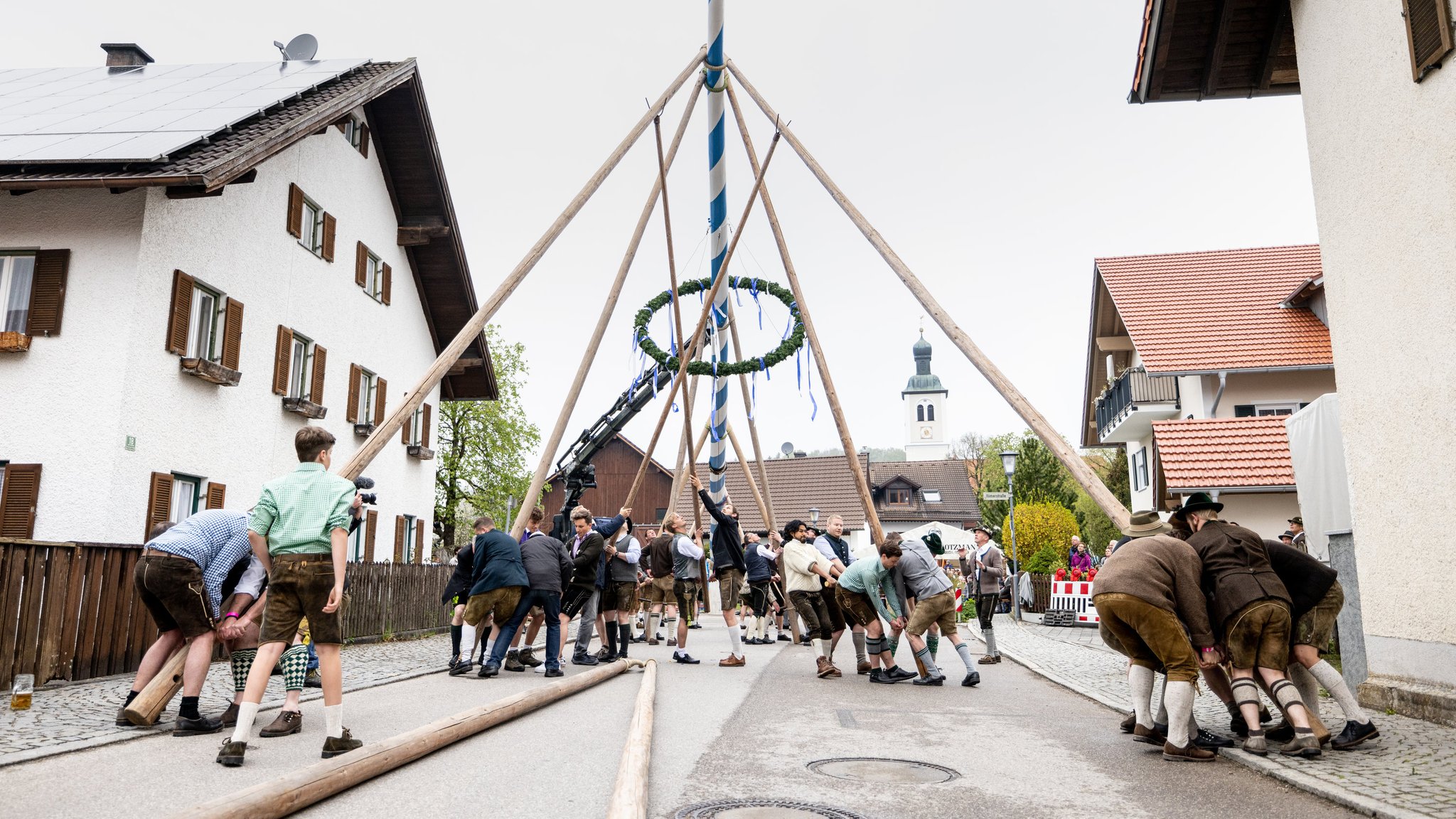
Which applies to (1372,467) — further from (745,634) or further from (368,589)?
(368,589)

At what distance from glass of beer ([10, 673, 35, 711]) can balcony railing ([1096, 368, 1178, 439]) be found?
22746 mm

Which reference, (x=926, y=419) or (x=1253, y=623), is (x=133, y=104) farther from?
(x=926, y=419)

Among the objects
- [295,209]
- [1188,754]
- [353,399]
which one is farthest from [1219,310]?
[1188,754]

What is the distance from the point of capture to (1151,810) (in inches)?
201

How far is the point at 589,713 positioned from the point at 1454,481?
258 inches

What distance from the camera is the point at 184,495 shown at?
15617 mm

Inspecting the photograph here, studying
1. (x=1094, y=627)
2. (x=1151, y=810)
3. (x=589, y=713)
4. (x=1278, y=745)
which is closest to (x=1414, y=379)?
(x=1278, y=745)

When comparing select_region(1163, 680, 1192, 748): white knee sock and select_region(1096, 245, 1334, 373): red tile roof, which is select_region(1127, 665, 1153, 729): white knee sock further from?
select_region(1096, 245, 1334, 373): red tile roof

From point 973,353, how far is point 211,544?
8.11 meters

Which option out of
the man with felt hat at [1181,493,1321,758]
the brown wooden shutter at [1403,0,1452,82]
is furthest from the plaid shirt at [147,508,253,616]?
the brown wooden shutter at [1403,0,1452,82]

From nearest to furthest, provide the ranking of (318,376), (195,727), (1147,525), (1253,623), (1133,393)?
(1253,623)
(195,727)
(1147,525)
(318,376)
(1133,393)

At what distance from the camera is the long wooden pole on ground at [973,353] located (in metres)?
10.5

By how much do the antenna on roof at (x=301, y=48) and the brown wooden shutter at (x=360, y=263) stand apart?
411 cm

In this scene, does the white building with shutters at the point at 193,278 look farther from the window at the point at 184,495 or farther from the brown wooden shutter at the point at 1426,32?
the brown wooden shutter at the point at 1426,32
